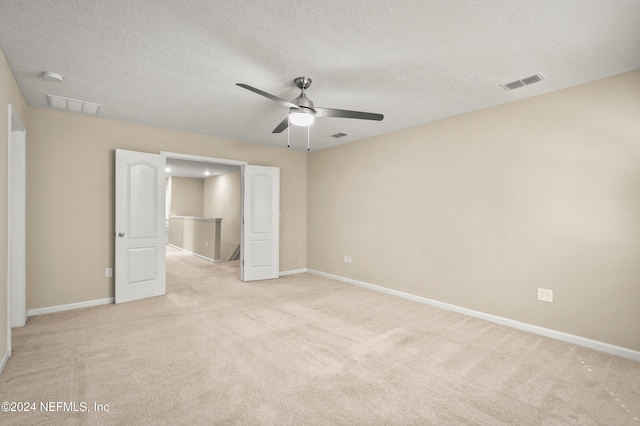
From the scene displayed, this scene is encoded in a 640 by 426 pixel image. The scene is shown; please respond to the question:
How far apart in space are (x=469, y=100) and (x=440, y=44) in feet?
4.35

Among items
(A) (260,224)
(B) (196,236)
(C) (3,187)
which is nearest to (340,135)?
(A) (260,224)

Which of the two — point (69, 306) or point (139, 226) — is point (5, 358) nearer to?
point (69, 306)

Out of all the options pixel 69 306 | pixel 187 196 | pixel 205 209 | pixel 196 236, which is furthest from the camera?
pixel 205 209

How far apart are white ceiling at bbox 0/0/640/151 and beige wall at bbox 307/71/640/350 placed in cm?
37

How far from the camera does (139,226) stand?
4.28 metres

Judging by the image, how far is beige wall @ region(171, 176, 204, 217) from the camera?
A: 10.6m

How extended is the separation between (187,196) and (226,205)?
7.41 feet

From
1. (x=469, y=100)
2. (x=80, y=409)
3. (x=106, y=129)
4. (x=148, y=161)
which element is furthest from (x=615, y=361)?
(x=106, y=129)

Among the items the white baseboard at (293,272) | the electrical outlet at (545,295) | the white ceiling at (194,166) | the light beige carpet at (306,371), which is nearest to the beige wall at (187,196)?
the white ceiling at (194,166)

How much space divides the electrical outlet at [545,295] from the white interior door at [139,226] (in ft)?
15.8

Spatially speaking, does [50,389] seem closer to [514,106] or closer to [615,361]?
[615,361]

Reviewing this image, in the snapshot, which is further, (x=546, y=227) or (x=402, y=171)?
(x=402, y=171)

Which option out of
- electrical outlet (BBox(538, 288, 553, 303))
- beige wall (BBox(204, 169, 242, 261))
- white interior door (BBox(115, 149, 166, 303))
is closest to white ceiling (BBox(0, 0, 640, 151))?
white interior door (BBox(115, 149, 166, 303))

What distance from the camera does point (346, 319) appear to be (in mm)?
3531
